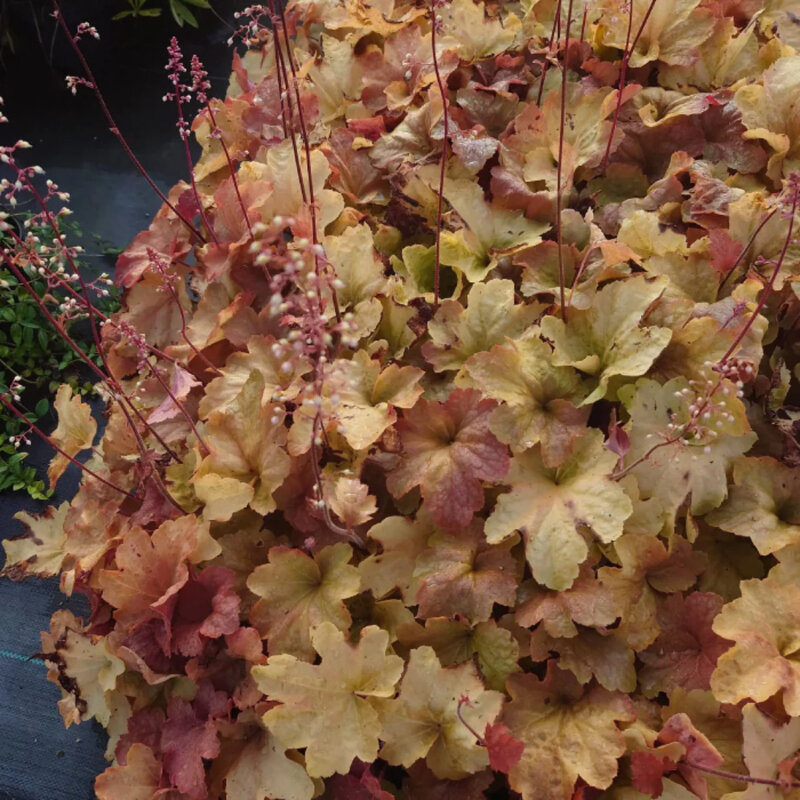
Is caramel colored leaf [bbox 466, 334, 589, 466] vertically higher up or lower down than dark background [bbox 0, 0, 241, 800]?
higher up

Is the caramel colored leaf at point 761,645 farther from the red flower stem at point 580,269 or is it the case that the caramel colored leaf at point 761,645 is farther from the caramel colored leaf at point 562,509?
the red flower stem at point 580,269

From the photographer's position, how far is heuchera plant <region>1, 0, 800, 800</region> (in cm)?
84

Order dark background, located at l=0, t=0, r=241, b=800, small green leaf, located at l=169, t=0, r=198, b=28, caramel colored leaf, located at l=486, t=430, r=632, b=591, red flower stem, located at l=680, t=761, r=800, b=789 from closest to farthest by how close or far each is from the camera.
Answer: red flower stem, located at l=680, t=761, r=800, b=789 → caramel colored leaf, located at l=486, t=430, r=632, b=591 → dark background, located at l=0, t=0, r=241, b=800 → small green leaf, located at l=169, t=0, r=198, b=28

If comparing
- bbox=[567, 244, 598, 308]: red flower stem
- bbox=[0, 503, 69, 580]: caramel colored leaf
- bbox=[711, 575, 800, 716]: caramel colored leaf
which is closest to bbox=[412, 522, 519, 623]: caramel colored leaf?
bbox=[711, 575, 800, 716]: caramel colored leaf

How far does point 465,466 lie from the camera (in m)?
0.92

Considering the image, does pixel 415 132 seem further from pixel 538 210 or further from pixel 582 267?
pixel 582 267

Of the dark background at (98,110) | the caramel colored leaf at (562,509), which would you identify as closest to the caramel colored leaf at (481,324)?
the caramel colored leaf at (562,509)

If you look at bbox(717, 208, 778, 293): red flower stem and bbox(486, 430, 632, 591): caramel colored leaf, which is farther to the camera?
bbox(717, 208, 778, 293): red flower stem

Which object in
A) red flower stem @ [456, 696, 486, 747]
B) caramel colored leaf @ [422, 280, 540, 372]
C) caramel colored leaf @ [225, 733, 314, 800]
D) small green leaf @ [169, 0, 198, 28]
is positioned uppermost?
small green leaf @ [169, 0, 198, 28]

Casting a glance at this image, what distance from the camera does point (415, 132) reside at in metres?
1.23

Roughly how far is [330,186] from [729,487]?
0.75 metres

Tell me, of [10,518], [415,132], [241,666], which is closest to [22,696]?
[10,518]

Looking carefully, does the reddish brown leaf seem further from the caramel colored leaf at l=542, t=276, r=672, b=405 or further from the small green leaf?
the small green leaf

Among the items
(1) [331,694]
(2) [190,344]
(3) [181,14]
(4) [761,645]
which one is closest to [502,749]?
(1) [331,694]
